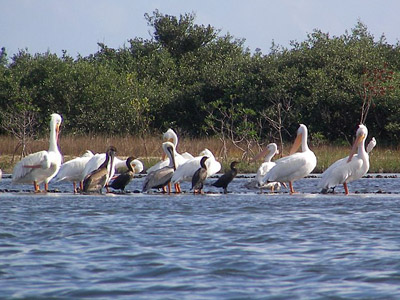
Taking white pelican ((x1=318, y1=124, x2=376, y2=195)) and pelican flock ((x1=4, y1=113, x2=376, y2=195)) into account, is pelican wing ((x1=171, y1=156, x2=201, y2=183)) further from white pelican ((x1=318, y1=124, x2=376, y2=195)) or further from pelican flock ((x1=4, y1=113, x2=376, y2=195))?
white pelican ((x1=318, y1=124, x2=376, y2=195))

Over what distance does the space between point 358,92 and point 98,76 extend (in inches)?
356

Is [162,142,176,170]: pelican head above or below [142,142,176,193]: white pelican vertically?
above

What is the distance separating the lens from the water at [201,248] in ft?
18.6

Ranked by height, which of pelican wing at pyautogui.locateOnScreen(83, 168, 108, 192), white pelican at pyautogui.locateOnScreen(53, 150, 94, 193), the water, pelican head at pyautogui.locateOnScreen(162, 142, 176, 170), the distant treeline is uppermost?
Answer: the distant treeline

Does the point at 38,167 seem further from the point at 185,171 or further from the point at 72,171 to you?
the point at 185,171

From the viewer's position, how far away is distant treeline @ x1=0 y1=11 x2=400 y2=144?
89.2ft

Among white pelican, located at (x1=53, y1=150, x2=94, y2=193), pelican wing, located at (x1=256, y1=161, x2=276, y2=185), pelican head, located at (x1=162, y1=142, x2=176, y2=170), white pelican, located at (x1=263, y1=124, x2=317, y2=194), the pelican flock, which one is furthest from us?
white pelican, located at (x1=53, y1=150, x2=94, y2=193)

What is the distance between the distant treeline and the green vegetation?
0.12 ft

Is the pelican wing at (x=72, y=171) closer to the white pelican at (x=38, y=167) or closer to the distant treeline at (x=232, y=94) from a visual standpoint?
the white pelican at (x=38, y=167)

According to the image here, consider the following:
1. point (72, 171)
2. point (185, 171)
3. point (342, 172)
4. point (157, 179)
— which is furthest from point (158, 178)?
point (342, 172)

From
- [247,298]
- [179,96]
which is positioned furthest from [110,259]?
[179,96]

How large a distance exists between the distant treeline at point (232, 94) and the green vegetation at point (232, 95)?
0.12 ft

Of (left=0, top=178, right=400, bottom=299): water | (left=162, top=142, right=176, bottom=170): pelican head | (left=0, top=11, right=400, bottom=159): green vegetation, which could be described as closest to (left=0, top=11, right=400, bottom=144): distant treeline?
(left=0, top=11, right=400, bottom=159): green vegetation

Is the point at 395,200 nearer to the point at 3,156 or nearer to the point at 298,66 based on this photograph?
the point at 3,156
